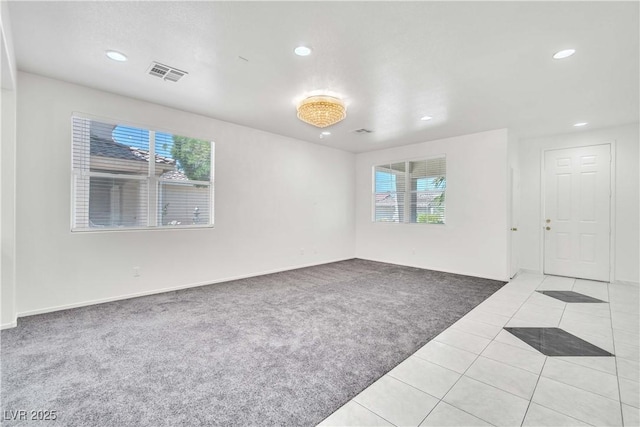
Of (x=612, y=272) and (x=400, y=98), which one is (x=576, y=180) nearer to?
(x=612, y=272)

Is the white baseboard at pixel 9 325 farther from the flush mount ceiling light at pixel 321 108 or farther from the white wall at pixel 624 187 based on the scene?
the white wall at pixel 624 187

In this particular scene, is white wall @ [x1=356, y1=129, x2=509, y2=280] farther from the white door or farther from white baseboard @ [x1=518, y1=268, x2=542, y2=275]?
the white door

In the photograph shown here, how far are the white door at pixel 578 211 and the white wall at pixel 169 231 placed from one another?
4.09 metres

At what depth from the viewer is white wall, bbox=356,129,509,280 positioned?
16.2 ft

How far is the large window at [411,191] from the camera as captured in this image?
19.1 feet

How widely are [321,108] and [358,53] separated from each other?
96cm

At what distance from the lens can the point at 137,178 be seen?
3.87 m

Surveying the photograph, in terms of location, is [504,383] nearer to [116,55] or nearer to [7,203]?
[116,55]

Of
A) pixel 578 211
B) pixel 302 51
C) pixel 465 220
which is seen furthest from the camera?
pixel 465 220

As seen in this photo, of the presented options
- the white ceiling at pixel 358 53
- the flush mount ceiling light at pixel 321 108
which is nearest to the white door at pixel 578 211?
the white ceiling at pixel 358 53

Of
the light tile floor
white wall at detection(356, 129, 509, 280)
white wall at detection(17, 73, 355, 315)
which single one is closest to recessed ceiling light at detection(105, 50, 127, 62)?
white wall at detection(17, 73, 355, 315)

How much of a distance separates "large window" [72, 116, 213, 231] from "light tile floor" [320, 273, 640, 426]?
11.8 feet

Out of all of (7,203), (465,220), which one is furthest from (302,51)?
(465,220)

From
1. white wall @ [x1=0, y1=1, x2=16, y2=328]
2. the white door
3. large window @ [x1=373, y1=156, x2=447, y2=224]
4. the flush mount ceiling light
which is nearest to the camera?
white wall @ [x1=0, y1=1, x2=16, y2=328]
